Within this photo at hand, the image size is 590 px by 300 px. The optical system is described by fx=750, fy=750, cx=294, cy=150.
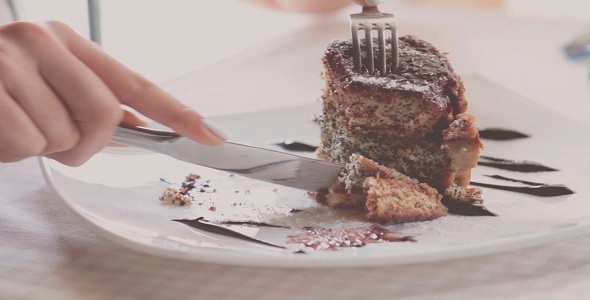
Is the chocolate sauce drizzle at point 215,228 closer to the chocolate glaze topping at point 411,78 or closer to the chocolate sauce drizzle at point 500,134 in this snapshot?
the chocolate glaze topping at point 411,78

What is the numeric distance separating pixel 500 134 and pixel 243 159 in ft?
2.50

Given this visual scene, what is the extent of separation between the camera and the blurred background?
304 cm

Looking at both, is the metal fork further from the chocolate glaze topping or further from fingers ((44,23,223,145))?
fingers ((44,23,223,145))

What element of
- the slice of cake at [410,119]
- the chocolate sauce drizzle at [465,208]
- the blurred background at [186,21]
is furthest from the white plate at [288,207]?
the blurred background at [186,21]

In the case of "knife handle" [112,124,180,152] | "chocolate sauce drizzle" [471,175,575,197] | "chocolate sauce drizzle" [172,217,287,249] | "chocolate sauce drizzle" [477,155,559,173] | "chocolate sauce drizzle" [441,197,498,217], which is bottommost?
"chocolate sauce drizzle" [172,217,287,249]

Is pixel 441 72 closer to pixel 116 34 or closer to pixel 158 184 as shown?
pixel 158 184

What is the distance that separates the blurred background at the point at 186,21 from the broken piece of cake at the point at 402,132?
1.32 m

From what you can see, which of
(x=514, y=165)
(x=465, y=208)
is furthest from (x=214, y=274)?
(x=514, y=165)

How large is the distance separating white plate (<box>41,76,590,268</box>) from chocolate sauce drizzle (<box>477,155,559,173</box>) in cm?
3

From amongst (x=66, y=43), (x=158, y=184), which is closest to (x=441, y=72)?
(x=158, y=184)

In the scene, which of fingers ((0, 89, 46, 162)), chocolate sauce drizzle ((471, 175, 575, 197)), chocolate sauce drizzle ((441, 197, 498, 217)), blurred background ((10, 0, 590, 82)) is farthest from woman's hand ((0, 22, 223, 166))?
blurred background ((10, 0, 590, 82))

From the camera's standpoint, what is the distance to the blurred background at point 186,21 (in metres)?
3.04

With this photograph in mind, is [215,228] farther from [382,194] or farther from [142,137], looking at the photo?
[382,194]

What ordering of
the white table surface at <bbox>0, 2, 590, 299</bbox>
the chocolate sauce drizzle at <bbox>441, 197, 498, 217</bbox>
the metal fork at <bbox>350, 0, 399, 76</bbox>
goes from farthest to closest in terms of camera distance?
A: the metal fork at <bbox>350, 0, 399, 76</bbox> < the chocolate sauce drizzle at <bbox>441, 197, 498, 217</bbox> < the white table surface at <bbox>0, 2, 590, 299</bbox>
